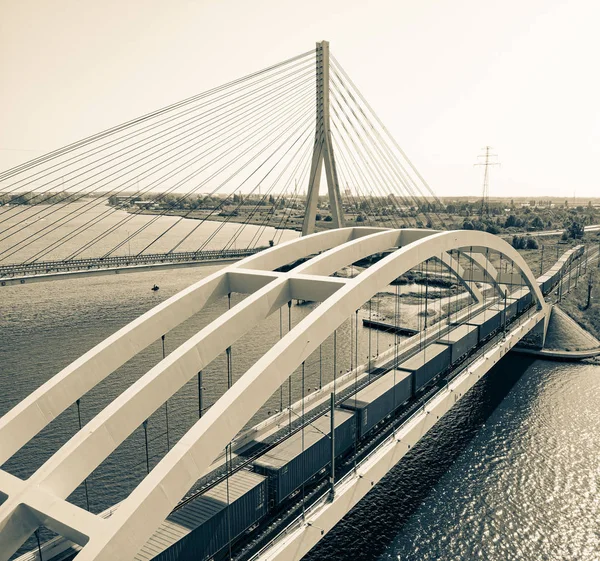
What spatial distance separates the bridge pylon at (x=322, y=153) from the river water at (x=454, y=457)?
12.8 m

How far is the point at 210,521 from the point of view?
55.7ft

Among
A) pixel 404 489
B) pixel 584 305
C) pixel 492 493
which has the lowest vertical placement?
pixel 492 493

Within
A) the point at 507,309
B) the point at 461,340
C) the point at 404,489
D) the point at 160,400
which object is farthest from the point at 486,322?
the point at 160,400

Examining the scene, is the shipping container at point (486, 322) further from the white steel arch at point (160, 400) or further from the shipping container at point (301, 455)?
the shipping container at point (301, 455)

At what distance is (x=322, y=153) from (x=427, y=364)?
2596 centimetres

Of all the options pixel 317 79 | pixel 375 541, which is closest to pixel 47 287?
pixel 317 79

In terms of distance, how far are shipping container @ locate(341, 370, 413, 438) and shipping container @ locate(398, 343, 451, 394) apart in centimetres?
100

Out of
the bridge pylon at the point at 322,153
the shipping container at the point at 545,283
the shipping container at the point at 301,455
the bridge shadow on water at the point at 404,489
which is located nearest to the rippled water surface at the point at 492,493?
the bridge shadow on water at the point at 404,489

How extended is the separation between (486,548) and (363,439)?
7.12 meters

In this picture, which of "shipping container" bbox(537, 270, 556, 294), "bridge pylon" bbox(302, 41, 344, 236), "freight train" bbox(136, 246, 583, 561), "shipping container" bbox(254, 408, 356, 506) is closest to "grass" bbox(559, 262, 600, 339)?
"shipping container" bbox(537, 270, 556, 294)

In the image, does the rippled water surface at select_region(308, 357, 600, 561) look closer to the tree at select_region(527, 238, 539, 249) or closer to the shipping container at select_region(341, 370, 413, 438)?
the shipping container at select_region(341, 370, 413, 438)

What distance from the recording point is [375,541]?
24.4 meters

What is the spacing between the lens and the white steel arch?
1330cm

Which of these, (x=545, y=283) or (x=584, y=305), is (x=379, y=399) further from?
(x=584, y=305)
